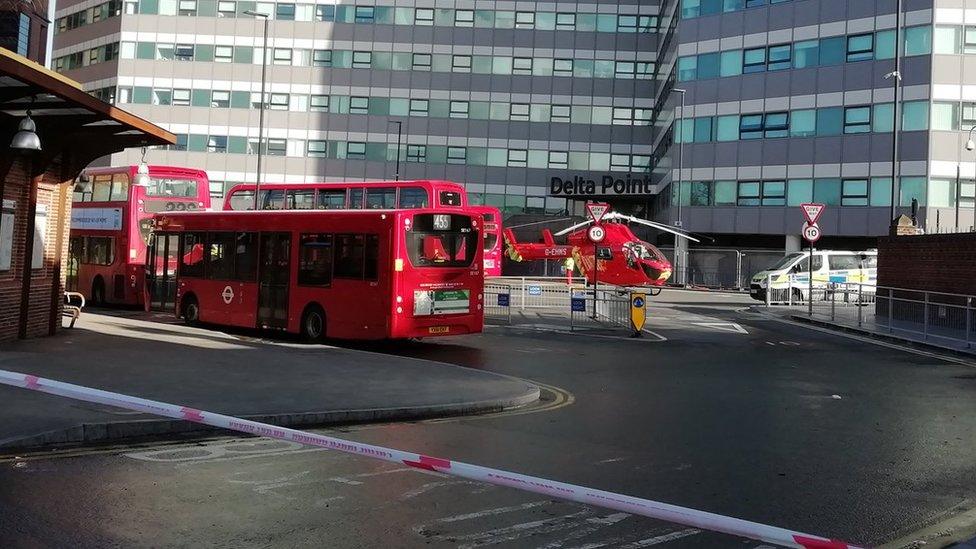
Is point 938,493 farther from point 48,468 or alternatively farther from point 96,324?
point 96,324

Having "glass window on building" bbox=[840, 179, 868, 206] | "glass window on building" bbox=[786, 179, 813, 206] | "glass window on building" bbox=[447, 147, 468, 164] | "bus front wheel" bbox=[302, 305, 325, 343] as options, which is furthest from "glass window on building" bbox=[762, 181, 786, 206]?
"bus front wheel" bbox=[302, 305, 325, 343]

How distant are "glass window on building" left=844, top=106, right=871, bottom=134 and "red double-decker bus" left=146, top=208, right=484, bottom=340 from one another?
116 ft

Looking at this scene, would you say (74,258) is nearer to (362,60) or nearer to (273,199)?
(273,199)

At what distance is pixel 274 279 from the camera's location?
19.0 metres

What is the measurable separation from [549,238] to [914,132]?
65.3 ft

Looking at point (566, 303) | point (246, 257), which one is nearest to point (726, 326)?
point (566, 303)

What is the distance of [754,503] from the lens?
6430 mm

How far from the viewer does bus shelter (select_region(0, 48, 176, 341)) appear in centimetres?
1246

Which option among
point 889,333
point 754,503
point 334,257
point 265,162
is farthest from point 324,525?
point 265,162

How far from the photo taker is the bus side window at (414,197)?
27.0 metres

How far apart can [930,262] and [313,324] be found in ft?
58.7

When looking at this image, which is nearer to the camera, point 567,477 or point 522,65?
point 567,477

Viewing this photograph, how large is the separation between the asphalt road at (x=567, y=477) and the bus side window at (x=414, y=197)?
1486 centimetres

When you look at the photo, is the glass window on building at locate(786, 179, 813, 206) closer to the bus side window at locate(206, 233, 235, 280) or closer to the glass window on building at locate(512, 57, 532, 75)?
the glass window on building at locate(512, 57, 532, 75)
